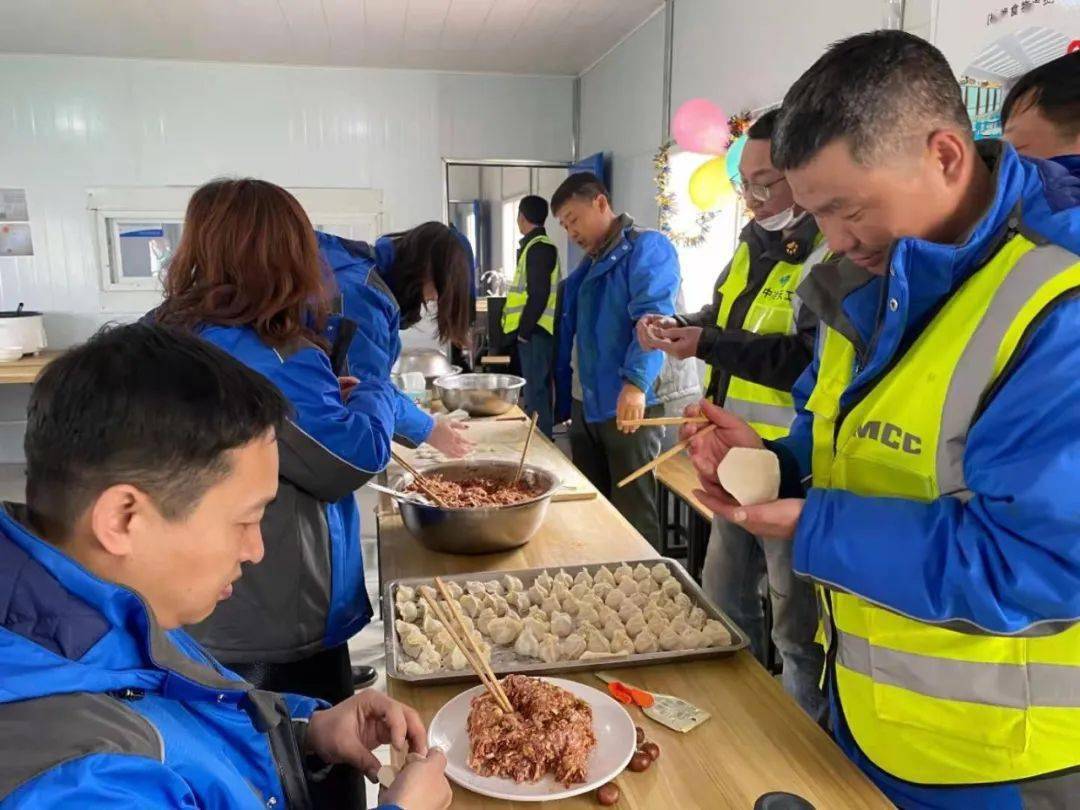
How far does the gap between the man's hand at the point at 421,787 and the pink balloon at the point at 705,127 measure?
2973mm

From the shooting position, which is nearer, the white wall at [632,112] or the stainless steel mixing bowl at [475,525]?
the stainless steel mixing bowl at [475,525]

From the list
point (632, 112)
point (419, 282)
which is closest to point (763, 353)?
point (419, 282)

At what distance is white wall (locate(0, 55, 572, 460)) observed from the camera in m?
5.32

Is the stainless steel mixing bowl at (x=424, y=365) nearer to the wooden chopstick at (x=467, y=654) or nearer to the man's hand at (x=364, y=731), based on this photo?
the wooden chopstick at (x=467, y=654)

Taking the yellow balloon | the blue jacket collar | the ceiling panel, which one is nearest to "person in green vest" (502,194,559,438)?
the yellow balloon

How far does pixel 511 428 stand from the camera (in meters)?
2.95

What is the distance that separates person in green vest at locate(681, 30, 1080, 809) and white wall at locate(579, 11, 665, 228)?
358 centimetres

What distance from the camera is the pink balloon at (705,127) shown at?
10.8 ft

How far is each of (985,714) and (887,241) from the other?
57 cm

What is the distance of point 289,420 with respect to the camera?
129 centimetres

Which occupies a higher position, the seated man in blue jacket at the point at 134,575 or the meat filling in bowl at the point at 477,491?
the seated man in blue jacket at the point at 134,575

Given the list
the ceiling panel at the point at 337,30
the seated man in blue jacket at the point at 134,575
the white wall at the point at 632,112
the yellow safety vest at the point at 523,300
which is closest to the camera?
the seated man in blue jacket at the point at 134,575

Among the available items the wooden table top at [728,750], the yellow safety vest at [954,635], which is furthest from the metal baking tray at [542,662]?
the yellow safety vest at [954,635]

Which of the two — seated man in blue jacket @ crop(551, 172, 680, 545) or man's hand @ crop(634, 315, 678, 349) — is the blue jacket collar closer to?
man's hand @ crop(634, 315, 678, 349)
